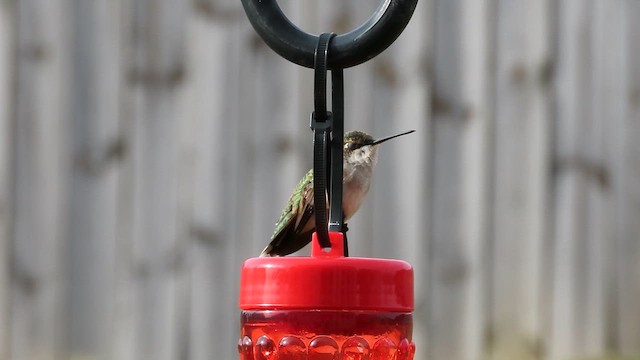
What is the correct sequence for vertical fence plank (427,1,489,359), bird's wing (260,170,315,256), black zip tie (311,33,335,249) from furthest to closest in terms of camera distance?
vertical fence plank (427,1,489,359)
bird's wing (260,170,315,256)
black zip tie (311,33,335,249)

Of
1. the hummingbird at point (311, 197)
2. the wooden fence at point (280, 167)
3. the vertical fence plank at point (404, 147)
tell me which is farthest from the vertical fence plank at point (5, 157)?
the vertical fence plank at point (404, 147)

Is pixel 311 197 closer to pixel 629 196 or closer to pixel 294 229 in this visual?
pixel 294 229

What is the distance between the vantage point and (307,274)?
1.11 m

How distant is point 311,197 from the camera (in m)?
2.12

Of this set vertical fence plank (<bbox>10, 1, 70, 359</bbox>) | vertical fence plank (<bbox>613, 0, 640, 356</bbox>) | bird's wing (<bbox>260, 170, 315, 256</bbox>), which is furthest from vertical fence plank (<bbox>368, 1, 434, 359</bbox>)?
vertical fence plank (<bbox>10, 1, 70, 359</bbox>)

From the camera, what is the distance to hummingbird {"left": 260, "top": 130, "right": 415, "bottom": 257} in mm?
2080

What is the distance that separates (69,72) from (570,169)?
1.36 meters

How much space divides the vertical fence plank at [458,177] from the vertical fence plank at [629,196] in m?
0.37

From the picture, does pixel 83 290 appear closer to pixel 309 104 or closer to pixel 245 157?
pixel 245 157

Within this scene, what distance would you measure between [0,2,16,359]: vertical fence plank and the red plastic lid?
186cm

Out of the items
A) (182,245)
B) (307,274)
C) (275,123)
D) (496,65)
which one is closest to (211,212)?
(182,245)

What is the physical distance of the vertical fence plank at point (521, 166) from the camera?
283 cm

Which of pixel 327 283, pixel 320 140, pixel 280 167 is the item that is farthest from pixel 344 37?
pixel 280 167

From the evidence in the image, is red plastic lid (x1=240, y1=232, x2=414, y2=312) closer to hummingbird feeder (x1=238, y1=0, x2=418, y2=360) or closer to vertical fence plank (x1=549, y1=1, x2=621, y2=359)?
hummingbird feeder (x1=238, y1=0, x2=418, y2=360)
